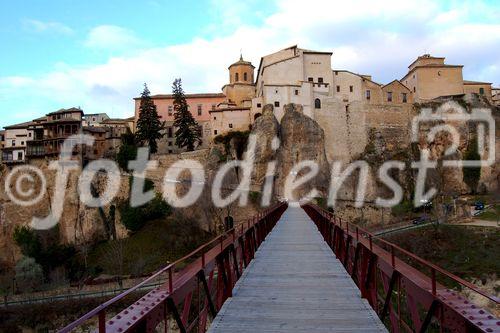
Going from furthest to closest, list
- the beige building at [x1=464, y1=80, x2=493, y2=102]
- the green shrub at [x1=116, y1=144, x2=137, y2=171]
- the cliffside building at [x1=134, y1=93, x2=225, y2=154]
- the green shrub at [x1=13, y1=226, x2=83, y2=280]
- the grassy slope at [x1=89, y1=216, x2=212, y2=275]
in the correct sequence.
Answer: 1. the beige building at [x1=464, y1=80, x2=493, y2=102]
2. the cliffside building at [x1=134, y1=93, x2=225, y2=154]
3. the green shrub at [x1=116, y1=144, x2=137, y2=171]
4. the green shrub at [x1=13, y1=226, x2=83, y2=280]
5. the grassy slope at [x1=89, y1=216, x2=212, y2=275]

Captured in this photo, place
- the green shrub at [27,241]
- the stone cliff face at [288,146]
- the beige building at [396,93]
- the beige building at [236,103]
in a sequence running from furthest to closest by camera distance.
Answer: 1. the beige building at [396,93]
2. the beige building at [236,103]
3. the stone cliff face at [288,146]
4. the green shrub at [27,241]

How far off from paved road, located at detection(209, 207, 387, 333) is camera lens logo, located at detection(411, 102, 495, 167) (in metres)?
53.8

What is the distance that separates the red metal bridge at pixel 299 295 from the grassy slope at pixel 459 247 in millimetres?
25468

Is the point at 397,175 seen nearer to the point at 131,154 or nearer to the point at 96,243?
the point at 131,154

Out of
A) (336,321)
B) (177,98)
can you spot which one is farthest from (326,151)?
(336,321)

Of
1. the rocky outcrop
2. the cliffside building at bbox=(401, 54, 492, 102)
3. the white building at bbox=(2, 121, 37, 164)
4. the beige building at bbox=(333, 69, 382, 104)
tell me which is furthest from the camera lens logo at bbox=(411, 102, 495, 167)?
the white building at bbox=(2, 121, 37, 164)

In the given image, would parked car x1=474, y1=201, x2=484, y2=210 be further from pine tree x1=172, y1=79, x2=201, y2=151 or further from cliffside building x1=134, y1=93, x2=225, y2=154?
cliffside building x1=134, y1=93, x2=225, y2=154

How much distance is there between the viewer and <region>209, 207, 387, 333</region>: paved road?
6.67 metres

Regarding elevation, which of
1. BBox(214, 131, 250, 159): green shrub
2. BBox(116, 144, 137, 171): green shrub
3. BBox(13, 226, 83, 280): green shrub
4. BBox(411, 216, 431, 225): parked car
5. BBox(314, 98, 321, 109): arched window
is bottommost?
BBox(13, 226, 83, 280): green shrub

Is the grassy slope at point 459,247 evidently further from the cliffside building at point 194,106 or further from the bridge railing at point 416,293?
the cliffside building at point 194,106

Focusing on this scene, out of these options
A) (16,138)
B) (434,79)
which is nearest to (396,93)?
(434,79)

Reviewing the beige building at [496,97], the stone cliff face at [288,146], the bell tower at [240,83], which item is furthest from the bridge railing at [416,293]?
the beige building at [496,97]

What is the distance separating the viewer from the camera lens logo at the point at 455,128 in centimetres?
6000

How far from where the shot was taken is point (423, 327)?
15.9ft
